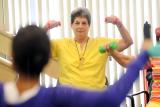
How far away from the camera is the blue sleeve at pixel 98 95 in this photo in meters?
0.99

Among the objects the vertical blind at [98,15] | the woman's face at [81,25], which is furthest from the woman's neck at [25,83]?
the vertical blind at [98,15]

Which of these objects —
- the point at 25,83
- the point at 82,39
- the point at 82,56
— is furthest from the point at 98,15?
the point at 25,83

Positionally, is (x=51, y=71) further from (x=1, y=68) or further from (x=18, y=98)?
(x=18, y=98)

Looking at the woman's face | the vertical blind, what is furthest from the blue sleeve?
the vertical blind

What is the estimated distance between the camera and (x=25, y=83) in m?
1.04

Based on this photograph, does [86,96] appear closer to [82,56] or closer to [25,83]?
[25,83]

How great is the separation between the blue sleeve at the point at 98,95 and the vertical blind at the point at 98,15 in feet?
8.97

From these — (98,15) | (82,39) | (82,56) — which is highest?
(98,15)

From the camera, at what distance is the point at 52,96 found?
103 centimetres

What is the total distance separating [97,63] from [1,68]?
5.39 feet

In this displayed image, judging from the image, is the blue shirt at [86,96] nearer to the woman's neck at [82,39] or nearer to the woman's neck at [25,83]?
the woman's neck at [25,83]

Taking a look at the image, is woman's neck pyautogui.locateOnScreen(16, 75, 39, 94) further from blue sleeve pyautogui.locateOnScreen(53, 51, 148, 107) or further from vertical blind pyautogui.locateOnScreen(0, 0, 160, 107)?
vertical blind pyautogui.locateOnScreen(0, 0, 160, 107)

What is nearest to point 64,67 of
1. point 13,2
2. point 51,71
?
point 51,71

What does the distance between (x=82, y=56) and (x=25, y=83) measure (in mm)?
1380
